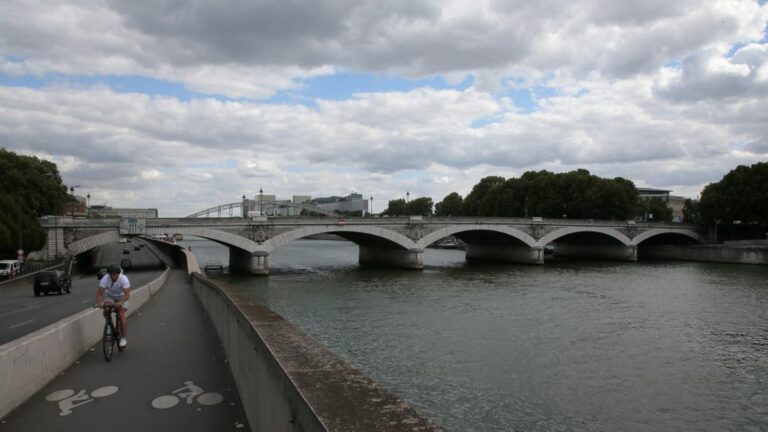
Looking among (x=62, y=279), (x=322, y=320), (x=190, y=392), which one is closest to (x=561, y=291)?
(x=322, y=320)

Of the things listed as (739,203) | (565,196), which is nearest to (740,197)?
(739,203)

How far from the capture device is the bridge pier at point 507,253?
6456cm

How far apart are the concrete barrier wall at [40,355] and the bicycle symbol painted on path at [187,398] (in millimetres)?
1540

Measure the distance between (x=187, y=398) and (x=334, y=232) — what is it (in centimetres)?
4827

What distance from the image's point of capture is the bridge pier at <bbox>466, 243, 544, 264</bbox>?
212ft

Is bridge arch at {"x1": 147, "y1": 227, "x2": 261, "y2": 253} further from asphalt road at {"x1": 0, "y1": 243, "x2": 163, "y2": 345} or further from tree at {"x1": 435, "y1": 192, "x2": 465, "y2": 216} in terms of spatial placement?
tree at {"x1": 435, "y1": 192, "x2": 465, "y2": 216}

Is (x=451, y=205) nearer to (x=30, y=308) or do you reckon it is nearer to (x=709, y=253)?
(x=709, y=253)

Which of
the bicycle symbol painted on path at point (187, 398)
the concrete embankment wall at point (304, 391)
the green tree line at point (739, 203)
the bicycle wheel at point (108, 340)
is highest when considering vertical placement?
the green tree line at point (739, 203)

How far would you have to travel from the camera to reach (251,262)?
50188mm

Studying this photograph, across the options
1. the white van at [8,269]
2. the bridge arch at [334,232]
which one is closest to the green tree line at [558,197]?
the bridge arch at [334,232]

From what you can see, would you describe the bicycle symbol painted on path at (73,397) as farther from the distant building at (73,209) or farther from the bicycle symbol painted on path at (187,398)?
the distant building at (73,209)

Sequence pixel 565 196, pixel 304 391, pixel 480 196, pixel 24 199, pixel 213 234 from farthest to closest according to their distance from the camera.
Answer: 1. pixel 480 196
2. pixel 565 196
3. pixel 24 199
4. pixel 213 234
5. pixel 304 391

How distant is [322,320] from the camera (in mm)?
25516

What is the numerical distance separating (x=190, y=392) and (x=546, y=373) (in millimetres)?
11426
